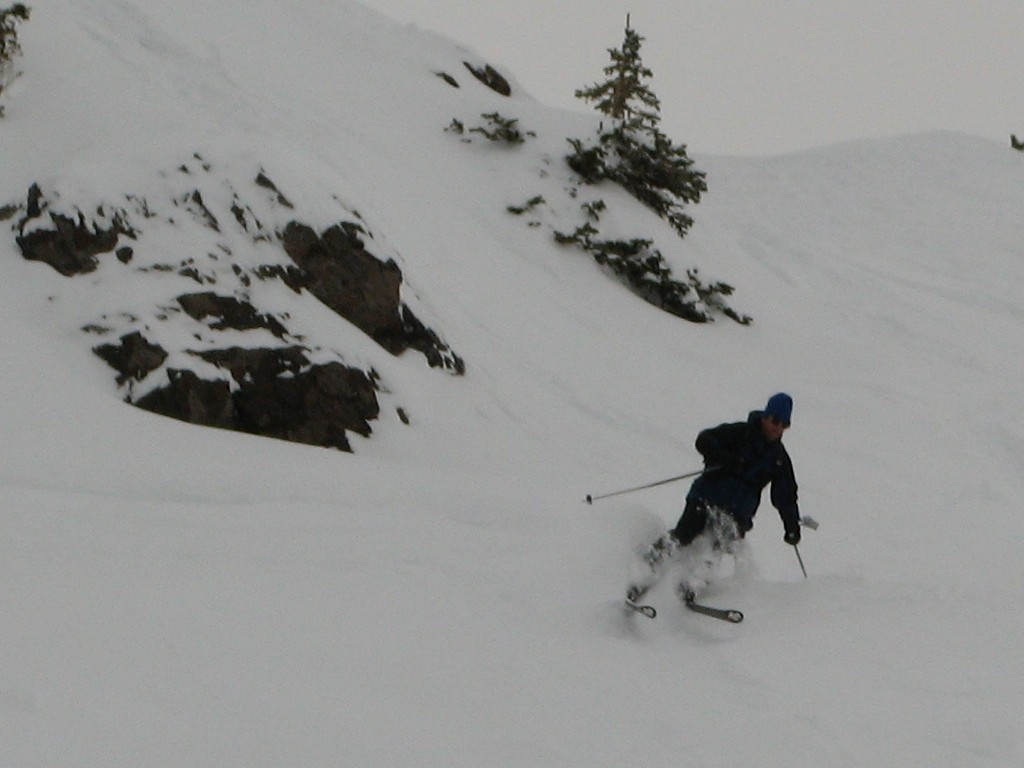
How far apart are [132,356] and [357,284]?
266 cm

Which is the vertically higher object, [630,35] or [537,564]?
[630,35]

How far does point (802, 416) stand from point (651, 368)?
223cm

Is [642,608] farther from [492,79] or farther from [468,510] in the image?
[492,79]

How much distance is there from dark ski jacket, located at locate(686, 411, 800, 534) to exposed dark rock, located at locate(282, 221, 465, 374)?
13.8 ft

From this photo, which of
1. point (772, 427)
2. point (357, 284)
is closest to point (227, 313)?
point (357, 284)

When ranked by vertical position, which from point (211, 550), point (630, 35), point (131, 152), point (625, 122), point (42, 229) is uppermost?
point (630, 35)

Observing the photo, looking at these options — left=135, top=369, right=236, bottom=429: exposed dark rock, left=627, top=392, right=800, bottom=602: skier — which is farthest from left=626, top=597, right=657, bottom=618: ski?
left=135, top=369, right=236, bottom=429: exposed dark rock

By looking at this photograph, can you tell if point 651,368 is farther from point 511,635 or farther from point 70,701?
point 70,701

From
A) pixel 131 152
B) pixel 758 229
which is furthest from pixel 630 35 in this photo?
pixel 131 152

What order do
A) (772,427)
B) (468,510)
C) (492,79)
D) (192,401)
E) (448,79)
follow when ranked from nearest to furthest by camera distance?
1. (772,427)
2. (468,510)
3. (192,401)
4. (448,79)
5. (492,79)

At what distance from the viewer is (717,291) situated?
15812 millimetres

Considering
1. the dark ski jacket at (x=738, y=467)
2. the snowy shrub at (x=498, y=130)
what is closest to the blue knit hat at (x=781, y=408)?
the dark ski jacket at (x=738, y=467)

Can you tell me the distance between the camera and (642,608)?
6160mm

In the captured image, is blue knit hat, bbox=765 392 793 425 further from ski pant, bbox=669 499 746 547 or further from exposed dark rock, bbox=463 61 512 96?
exposed dark rock, bbox=463 61 512 96
